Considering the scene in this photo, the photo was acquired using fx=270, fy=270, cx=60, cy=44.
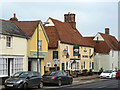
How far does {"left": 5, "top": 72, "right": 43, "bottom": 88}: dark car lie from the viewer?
22.0 metres

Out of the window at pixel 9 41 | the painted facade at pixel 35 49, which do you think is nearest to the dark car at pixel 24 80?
the window at pixel 9 41

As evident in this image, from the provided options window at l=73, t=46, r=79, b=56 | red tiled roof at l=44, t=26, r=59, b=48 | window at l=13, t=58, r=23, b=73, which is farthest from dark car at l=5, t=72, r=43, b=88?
window at l=73, t=46, r=79, b=56

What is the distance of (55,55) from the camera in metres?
42.4

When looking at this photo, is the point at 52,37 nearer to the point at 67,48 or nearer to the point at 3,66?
the point at 67,48

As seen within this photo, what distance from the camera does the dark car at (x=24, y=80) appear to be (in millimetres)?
22011

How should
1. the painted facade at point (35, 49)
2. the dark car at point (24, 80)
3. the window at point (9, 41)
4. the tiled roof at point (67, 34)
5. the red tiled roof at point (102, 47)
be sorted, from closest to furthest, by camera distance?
the dark car at point (24, 80) → the window at point (9, 41) → the painted facade at point (35, 49) → the tiled roof at point (67, 34) → the red tiled roof at point (102, 47)

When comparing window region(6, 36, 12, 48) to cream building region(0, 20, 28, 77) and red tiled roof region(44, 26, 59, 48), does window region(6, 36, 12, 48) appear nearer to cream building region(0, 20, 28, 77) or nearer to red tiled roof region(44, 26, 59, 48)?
cream building region(0, 20, 28, 77)

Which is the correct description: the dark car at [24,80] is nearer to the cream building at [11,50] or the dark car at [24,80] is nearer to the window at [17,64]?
the cream building at [11,50]

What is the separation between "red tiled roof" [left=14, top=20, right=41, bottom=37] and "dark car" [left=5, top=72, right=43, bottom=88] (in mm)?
9253

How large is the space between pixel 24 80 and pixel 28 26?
1311 centimetres

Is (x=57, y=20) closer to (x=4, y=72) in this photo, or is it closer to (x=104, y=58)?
(x=104, y=58)

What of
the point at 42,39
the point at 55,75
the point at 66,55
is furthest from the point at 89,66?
the point at 55,75

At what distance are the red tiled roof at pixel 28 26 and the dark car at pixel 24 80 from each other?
9.25 metres

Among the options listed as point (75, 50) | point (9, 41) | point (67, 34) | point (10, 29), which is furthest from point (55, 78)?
point (67, 34)
